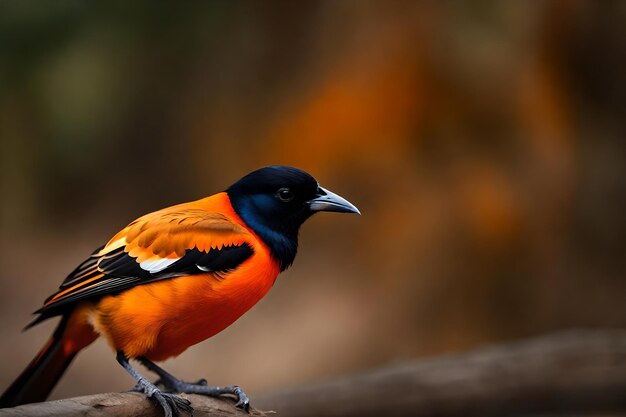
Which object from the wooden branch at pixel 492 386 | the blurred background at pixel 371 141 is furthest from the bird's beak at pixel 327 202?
the blurred background at pixel 371 141

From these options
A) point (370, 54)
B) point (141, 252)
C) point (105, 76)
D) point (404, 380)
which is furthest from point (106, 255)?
point (105, 76)

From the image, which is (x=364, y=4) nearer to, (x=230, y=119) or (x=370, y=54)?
(x=370, y=54)

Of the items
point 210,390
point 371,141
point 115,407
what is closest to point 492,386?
point 371,141

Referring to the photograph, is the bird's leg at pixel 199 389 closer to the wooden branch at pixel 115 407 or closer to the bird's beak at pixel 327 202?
the wooden branch at pixel 115 407

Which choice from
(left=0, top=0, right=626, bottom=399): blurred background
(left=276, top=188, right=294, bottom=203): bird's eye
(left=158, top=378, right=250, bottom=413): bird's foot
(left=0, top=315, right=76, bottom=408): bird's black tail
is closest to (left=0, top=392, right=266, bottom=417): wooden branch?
(left=158, top=378, right=250, bottom=413): bird's foot

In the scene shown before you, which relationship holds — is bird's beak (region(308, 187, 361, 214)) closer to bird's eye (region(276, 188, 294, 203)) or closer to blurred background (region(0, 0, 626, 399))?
bird's eye (region(276, 188, 294, 203))

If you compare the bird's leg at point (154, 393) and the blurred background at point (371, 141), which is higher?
the blurred background at point (371, 141)

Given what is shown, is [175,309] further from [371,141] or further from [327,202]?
[371,141]
